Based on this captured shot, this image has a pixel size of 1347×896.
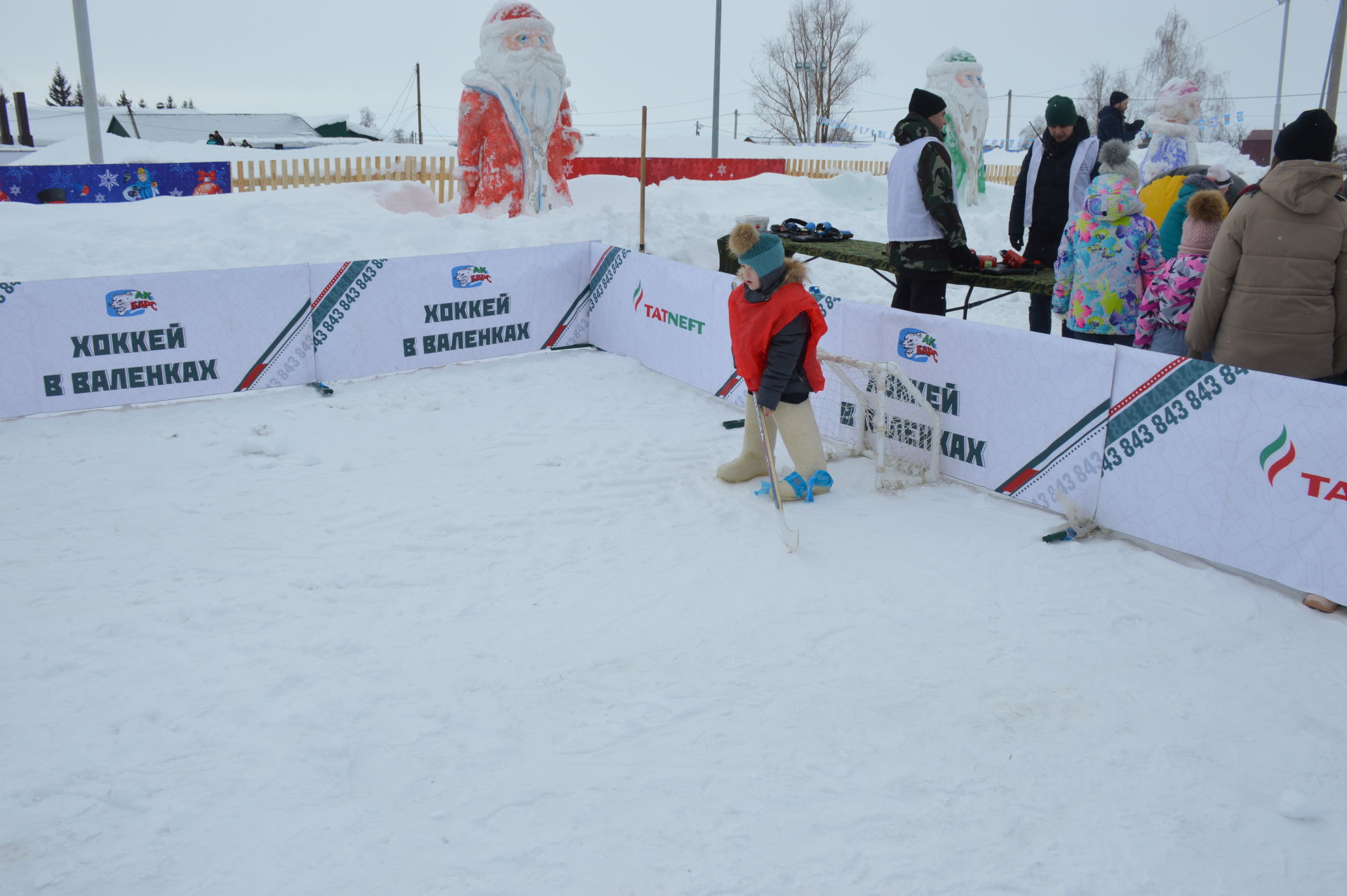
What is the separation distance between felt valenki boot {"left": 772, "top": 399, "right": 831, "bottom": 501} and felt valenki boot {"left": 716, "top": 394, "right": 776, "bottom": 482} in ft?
0.82

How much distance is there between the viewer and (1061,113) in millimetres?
7043

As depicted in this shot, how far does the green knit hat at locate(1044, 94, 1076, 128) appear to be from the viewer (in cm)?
695

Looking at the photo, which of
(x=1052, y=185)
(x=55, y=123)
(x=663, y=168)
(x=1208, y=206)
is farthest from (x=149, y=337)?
(x=55, y=123)

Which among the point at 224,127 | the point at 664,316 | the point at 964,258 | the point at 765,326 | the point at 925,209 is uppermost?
the point at 224,127

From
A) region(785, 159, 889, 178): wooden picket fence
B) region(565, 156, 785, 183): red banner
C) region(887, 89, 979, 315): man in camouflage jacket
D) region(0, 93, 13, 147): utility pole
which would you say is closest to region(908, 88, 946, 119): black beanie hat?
region(887, 89, 979, 315): man in camouflage jacket

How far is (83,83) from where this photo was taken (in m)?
13.5

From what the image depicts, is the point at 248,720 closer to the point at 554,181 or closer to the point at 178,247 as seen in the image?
the point at 178,247

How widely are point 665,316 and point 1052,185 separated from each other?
3.19m

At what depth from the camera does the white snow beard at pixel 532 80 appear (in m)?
11.7

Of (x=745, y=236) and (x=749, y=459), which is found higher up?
(x=745, y=236)

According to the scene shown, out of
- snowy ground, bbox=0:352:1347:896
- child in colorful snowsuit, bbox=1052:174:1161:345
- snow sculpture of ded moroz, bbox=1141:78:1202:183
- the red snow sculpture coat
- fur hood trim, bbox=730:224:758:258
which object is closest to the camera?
snowy ground, bbox=0:352:1347:896

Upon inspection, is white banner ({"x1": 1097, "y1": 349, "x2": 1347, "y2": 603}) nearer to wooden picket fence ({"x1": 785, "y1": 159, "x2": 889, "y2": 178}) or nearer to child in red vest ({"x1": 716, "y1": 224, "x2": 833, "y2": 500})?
child in red vest ({"x1": 716, "y1": 224, "x2": 833, "y2": 500})

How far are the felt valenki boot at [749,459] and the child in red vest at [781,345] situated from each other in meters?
0.13

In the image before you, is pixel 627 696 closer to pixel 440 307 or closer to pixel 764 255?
pixel 764 255
